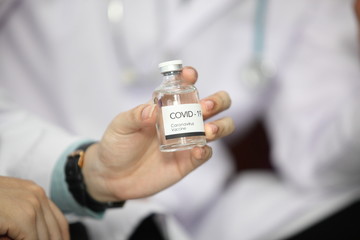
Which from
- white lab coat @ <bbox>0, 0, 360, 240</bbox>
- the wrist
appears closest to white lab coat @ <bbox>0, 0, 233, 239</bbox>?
white lab coat @ <bbox>0, 0, 360, 240</bbox>

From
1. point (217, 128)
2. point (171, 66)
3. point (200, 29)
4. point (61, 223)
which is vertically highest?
point (200, 29)

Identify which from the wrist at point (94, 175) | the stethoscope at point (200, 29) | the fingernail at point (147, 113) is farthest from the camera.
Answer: the stethoscope at point (200, 29)

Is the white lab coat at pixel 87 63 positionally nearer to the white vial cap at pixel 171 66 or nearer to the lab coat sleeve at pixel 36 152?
the lab coat sleeve at pixel 36 152

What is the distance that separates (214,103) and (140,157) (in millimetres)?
154

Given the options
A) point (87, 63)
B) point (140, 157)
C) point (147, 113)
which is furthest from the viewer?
point (87, 63)

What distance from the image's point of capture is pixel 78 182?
0.73m

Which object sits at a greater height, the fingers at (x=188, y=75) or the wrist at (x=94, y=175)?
the fingers at (x=188, y=75)

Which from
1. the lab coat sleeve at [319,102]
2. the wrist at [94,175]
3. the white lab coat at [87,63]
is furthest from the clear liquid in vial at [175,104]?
the lab coat sleeve at [319,102]

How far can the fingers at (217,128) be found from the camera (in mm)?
645

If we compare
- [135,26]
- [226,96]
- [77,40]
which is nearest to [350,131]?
[226,96]

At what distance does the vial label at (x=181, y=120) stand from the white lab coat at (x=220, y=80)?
48cm

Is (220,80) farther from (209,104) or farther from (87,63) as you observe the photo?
(209,104)

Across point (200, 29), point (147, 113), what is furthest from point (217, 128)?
point (200, 29)

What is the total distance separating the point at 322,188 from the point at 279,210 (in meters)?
0.14
